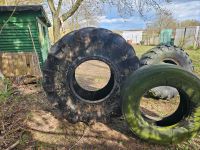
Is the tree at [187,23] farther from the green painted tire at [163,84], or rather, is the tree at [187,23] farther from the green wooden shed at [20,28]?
the green painted tire at [163,84]

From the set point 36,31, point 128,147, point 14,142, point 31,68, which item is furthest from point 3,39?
point 128,147

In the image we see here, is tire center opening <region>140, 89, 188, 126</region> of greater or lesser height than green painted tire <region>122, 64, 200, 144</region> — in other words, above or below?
below

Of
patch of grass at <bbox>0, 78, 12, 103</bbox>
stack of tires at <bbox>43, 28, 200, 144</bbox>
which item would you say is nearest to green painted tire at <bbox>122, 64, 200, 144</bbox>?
stack of tires at <bbox>43, 28, 200, 144</bbox>

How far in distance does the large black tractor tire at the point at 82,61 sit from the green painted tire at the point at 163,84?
505mm

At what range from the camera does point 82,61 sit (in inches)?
147

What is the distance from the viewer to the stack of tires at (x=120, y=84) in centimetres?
321

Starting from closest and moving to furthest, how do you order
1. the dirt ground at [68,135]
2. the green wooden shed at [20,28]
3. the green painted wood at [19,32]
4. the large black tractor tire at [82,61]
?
the dirt ground at [68,135], the large black tractor tire at [82,61], the green wooden shed at [20,28], the green painted wood at [19,32]

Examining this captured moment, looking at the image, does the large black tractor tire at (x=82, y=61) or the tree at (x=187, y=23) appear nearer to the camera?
the large black tractor tire at (x=82, y=61)

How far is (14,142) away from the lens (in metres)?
3.29

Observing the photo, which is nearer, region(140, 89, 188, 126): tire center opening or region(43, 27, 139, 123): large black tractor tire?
region(140, 89, 188, 126): tire center opening

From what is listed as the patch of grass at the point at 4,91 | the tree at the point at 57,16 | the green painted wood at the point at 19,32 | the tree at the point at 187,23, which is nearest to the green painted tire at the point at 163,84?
the patch of grass at the point at 4,91

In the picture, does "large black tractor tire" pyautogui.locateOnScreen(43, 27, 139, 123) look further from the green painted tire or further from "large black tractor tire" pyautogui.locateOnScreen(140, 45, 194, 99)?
"large black tractor tire" pyautogui.locateOnScreen(140, 45, 194, 99)

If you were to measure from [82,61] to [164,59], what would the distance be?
291 cm

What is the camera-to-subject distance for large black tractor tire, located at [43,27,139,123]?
3721mm
